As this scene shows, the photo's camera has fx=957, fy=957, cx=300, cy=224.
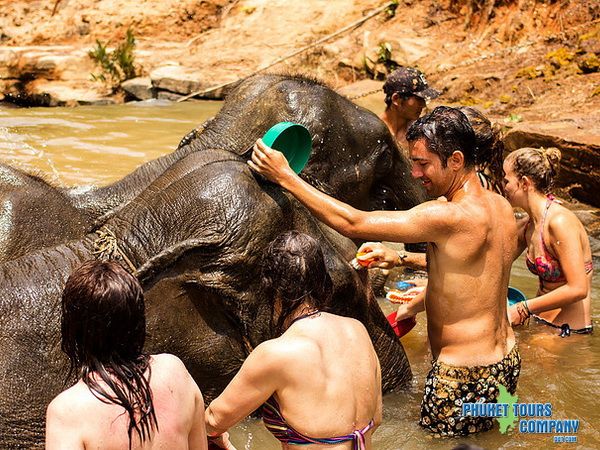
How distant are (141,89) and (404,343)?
36.0 ft

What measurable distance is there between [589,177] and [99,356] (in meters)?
6.94

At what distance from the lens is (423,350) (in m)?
5.63

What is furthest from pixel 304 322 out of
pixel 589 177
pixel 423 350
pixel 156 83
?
pixel 156 83

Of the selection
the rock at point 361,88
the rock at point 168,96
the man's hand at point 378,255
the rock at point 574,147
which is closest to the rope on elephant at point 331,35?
the rock at point 168,96

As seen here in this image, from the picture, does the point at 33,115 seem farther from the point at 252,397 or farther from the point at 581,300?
the point at 252,397

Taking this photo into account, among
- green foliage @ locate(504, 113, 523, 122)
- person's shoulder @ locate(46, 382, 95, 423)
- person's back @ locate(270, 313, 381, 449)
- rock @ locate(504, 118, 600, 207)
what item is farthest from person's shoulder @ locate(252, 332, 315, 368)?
green foliage @ locate(504, 113, 523, 122)

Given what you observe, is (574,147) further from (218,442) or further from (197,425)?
(197,425)

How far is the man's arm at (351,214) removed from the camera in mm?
3996

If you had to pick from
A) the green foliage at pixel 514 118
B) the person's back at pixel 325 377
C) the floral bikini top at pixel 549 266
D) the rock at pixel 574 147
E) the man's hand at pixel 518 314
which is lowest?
the green foliage at pixel 514 118

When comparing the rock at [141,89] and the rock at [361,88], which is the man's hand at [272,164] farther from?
the rock at [141,89]

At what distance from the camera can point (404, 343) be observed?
575 cm

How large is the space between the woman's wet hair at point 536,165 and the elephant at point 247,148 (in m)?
0.94

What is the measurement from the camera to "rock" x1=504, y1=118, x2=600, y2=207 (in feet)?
28.3

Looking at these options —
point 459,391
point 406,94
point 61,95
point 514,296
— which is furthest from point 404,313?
point 61,95
